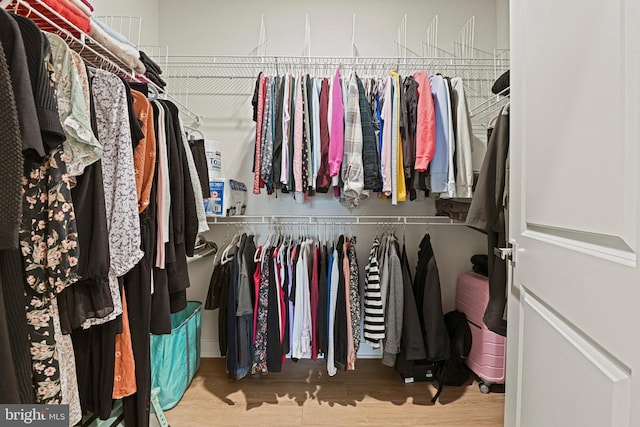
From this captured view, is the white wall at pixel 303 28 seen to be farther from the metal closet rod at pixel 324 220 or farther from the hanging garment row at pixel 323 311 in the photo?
the hanging garment row at pixel 323 311

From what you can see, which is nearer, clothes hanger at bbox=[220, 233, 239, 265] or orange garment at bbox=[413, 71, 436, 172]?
orange garment at bbox=[413, 71, 436, 172]

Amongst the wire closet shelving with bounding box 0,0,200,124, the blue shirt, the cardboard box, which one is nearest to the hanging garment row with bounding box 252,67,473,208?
the blue shirt

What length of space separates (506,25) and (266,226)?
213cm

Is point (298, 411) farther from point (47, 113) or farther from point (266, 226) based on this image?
point (47, 113)

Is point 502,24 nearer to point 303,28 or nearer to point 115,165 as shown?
point 303,28

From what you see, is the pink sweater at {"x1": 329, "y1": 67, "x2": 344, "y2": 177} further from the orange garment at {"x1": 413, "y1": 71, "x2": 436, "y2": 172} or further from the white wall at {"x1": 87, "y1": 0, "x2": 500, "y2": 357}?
the white wall at {"x1": 87, "y1": 0, "x2": 500, "y2": 357}

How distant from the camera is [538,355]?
2.87ft

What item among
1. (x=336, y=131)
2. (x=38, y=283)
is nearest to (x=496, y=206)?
(x=336, y=131)

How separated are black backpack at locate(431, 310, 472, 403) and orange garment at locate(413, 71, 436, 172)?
1.06m

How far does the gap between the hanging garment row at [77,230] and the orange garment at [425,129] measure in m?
1.23

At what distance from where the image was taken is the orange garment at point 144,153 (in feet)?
4.05

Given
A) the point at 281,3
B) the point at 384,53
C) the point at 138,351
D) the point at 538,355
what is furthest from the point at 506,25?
the point at 138,351

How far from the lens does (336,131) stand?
190cm
